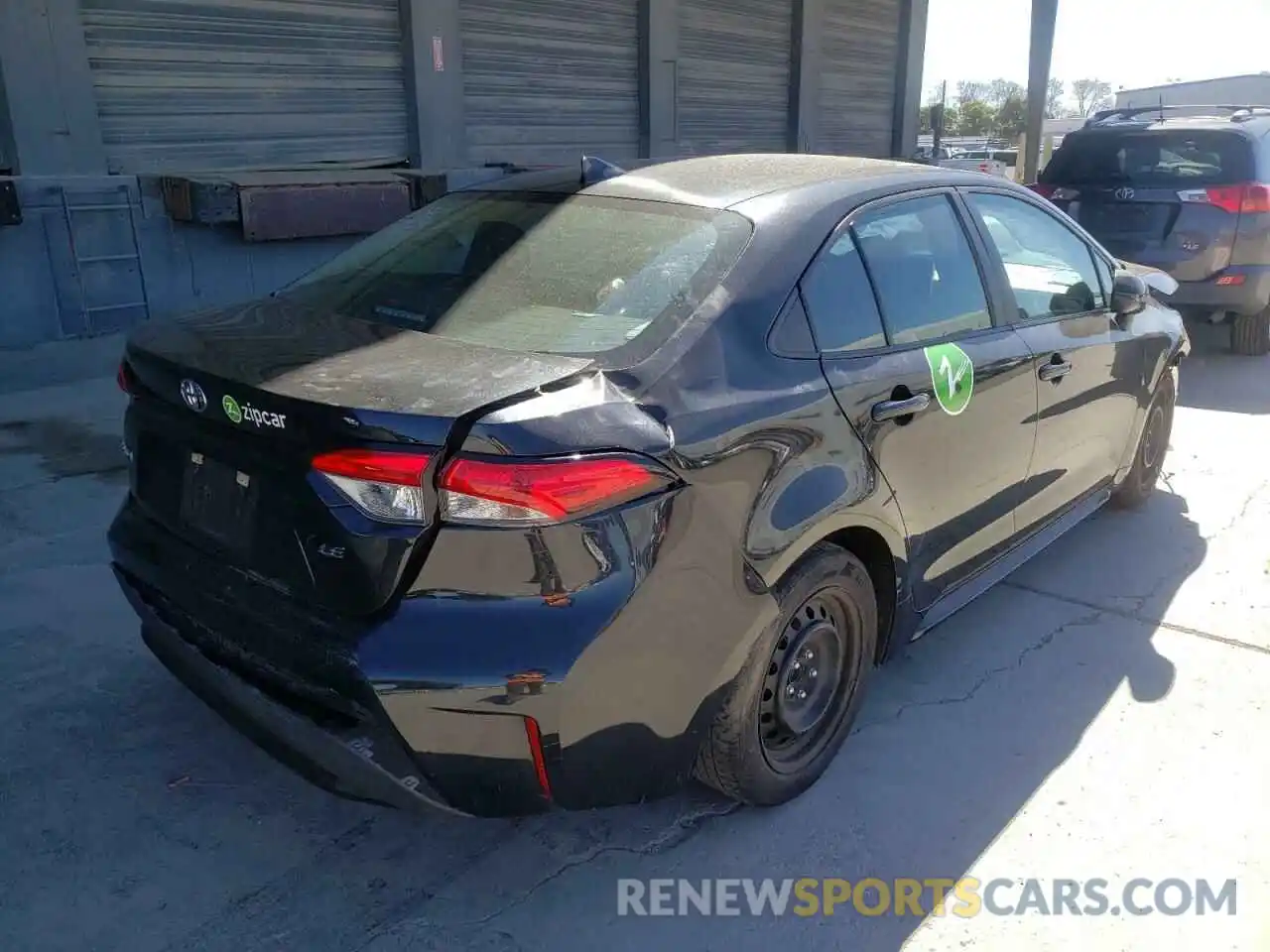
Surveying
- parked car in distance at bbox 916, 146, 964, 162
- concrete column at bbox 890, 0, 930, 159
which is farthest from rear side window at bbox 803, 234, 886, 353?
concrete column at bbox 890, 0, 930, 159

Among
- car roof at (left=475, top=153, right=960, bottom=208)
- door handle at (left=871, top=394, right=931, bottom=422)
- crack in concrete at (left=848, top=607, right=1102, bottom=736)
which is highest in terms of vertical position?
car roof at (left=475, top=153, right=960, bottom=208)

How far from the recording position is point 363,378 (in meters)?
2.24

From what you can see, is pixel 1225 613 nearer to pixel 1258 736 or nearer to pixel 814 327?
pixel 1258 736

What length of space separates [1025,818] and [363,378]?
6.84ft

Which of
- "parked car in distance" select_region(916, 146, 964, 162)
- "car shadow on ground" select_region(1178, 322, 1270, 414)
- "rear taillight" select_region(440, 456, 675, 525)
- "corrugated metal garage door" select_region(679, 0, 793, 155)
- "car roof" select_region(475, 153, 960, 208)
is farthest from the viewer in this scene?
"parked car in distance" select_region(916, 146, 964, 162)

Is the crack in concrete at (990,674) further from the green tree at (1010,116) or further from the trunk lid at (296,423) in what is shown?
the green tree at (1010,116)

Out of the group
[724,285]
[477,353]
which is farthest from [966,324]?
[477,353]

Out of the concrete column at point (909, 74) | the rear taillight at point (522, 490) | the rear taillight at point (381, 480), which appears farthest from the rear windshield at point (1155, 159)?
the concrete column at point (909, 74)

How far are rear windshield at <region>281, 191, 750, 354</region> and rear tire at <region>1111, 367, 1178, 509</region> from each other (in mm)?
3053

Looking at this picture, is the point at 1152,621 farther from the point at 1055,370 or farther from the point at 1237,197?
the point at 1237,197

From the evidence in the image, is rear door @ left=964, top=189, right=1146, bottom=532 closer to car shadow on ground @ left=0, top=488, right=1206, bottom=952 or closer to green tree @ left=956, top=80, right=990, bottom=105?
car shadow on ground @ left=0, top=488, right=1206, bottom=952

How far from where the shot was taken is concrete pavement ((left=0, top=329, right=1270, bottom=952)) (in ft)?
7.94

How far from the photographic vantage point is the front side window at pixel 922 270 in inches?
118

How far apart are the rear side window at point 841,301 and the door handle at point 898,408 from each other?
6.7 inches
